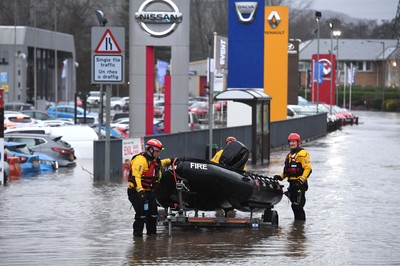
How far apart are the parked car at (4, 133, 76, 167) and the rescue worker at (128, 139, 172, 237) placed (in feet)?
55.0

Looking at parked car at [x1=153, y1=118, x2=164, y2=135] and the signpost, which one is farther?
parked car at [x1=153, y1=118, x2=164, y2=135]

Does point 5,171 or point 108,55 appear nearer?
point 108,55

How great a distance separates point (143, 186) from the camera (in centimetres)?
1633

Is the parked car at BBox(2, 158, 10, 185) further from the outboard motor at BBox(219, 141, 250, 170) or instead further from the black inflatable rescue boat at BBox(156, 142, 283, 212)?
the black inflatable rescue boat at BBox(156, 142, 283, 212)

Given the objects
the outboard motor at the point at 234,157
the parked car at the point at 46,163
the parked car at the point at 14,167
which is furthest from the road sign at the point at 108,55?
the outboard motor at the point at 234,157

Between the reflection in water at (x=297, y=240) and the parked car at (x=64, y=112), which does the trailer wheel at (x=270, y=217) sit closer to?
the reflection in water at (x=297, y=240)

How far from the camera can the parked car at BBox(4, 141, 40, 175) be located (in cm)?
3003

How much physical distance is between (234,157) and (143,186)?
2447 millimetres

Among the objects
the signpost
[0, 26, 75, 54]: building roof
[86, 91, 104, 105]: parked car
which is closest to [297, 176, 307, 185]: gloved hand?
the signpost

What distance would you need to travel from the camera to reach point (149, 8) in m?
35.1

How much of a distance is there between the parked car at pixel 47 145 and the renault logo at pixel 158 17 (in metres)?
4.80

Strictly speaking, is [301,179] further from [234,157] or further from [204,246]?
[204,246]

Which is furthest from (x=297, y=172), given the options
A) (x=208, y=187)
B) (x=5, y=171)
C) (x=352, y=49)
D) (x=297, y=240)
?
(x=352, y=49)

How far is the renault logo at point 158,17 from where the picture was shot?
35.0 meters
